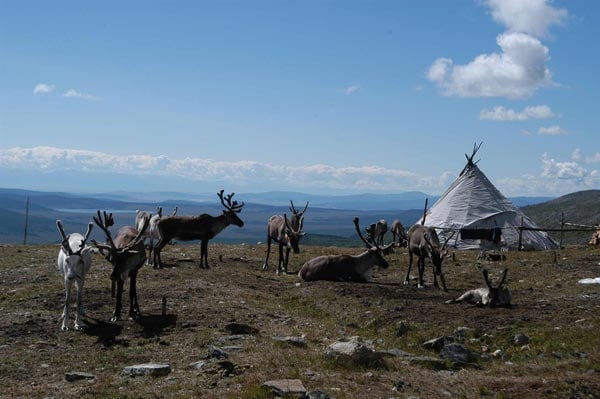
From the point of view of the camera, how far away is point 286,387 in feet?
32.6

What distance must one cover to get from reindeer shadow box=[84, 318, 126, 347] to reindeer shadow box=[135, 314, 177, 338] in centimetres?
56

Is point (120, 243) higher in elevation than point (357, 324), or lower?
higher

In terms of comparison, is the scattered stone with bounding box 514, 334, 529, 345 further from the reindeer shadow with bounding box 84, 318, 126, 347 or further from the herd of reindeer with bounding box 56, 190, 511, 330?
the reindeer shadow with bounding box 84, 318, 126, 347

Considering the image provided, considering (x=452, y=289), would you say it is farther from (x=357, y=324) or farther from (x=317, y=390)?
(x=317, y=390)

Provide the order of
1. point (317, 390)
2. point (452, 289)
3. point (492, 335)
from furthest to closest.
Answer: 1. point (452, 289)
2. point (492, 335)
3. point (317, 390)

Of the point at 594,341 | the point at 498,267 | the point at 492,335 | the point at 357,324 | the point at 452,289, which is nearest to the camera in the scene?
the point at 594,341

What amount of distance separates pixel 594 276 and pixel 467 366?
1342cm

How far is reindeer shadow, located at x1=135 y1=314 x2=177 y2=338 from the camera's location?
1432 cm

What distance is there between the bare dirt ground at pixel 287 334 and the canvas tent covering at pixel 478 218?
55.1 feet

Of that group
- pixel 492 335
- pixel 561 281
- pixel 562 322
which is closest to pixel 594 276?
pixel 561 281

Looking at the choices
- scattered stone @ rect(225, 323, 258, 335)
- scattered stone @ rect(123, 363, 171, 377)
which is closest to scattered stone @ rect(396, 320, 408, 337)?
scattered stone @ rect(225, 323, 258, 335)

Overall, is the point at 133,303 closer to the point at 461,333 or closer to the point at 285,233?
the point at 461,333

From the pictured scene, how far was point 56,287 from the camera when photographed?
19672 millimetres

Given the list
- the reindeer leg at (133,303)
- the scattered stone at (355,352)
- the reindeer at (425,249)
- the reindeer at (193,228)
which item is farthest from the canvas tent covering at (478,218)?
the scattered stone at (355,352)
